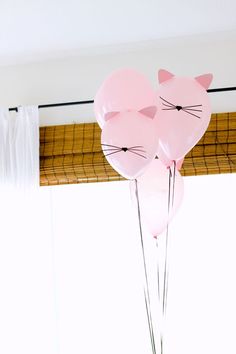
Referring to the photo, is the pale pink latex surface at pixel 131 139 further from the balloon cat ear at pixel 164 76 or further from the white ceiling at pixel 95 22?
the white ceiling at pixel 95 22

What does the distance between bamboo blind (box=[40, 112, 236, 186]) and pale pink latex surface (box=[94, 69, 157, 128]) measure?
72 cm

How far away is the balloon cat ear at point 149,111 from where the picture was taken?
1.43m

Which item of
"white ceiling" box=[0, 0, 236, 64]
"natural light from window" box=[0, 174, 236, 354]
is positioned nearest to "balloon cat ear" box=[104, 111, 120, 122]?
"white ceiling" box=[0, 0, 236, 64]

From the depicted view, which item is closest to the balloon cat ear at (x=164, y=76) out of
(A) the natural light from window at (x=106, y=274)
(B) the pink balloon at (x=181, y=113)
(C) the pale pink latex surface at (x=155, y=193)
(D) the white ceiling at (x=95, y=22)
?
(B) the pink balloon at (x=181, y=113)

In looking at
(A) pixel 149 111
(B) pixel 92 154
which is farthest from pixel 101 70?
(A) pixel 149 111

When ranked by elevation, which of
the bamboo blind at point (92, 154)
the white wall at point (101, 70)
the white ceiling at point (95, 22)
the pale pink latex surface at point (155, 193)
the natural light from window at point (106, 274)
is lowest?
the natural light from window at point (106, 274)

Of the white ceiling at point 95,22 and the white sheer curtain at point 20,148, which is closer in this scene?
the white ceiling at point 95,22

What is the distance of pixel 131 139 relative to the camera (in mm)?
1426

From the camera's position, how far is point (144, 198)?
171cm

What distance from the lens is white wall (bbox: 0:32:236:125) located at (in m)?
2.28

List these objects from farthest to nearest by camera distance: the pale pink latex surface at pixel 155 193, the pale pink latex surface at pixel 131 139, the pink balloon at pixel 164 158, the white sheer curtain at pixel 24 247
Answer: the white sheer curtain at pixel 24 247 < the pale pink latex surface at pixel 155 193 < the pink balloon at pixel 164 158 < the pale pink latex surface at pixel 131 139

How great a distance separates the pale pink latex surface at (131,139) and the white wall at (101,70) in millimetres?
878

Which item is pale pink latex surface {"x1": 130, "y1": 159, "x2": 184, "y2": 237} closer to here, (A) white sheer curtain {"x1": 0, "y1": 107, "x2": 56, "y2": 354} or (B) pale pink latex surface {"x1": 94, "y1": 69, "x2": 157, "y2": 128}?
(B) pale pink latex surface {"x1": 94, "y1": 69, "x2": 157, "y2": 128}

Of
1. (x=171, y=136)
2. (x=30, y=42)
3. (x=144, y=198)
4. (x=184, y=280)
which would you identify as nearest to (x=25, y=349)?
(x=184, y=280)
